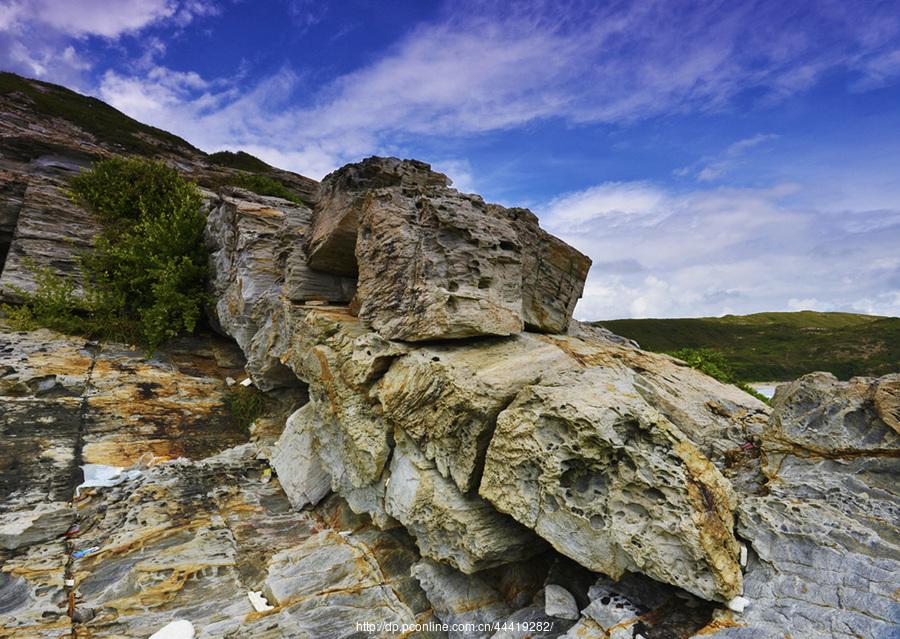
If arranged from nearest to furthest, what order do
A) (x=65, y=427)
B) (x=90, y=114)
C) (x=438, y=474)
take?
(x=438, y=474) → (x=65, y=427) → (x=90, y=114)

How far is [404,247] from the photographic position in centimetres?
970

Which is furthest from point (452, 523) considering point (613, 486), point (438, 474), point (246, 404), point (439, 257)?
point (246, 404)

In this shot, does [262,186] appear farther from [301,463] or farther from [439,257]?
[439,257]

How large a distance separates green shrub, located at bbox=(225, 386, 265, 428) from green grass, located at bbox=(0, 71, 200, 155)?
31.0m

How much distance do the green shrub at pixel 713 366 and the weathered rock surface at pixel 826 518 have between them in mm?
12319

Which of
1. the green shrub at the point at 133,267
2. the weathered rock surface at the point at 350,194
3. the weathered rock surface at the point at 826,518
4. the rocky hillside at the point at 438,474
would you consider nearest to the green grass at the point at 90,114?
the green shrub at the point at 133,267

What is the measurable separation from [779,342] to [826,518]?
5310 inches

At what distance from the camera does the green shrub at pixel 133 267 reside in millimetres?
15547

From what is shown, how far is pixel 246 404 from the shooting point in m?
14.2

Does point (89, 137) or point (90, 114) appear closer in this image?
point (89, 137)

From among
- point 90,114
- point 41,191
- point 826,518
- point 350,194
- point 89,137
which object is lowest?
point 826,518

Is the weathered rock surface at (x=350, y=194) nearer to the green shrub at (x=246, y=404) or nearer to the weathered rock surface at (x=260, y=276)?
the weathered rock surface at (x=260, y=276)

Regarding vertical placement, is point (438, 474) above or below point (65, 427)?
above

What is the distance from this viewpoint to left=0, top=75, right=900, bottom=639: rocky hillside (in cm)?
562
